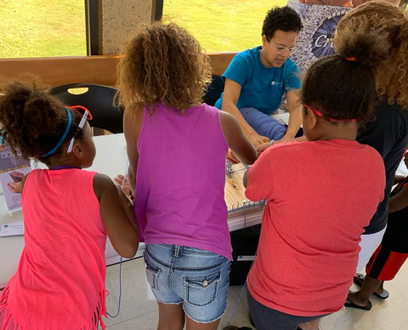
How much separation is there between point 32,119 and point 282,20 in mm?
1346

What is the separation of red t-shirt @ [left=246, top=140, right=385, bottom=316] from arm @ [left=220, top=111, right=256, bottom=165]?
5.7 inches

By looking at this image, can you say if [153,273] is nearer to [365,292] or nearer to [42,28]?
[365,292]

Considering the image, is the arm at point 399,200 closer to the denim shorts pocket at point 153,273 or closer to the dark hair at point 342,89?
the dark hair at point 342,89

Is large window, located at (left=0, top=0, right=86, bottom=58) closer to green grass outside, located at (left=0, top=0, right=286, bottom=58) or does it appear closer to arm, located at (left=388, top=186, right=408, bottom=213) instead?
green grass outside, located at (left=0, top=0, right=286, bottom=58)

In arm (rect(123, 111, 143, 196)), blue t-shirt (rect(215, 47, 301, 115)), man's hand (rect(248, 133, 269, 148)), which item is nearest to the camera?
arm (rect(123, 111, 143, 196))

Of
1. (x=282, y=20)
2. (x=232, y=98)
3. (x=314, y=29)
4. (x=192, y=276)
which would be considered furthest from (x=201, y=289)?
(x=314, y=29)

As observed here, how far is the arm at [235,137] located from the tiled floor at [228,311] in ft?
3.45

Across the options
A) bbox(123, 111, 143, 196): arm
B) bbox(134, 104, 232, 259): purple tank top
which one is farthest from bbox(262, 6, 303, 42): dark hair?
bbox(123, 111, 143, 196): arm

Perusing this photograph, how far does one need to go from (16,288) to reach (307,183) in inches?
32.4

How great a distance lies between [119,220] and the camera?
3.03 feet

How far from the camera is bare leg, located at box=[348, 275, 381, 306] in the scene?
1.83 m

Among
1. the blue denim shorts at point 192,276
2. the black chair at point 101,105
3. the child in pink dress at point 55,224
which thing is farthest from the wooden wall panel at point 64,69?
the blue denim shorts at point 192,276

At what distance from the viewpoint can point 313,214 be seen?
2.90ft

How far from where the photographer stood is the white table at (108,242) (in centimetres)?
101
